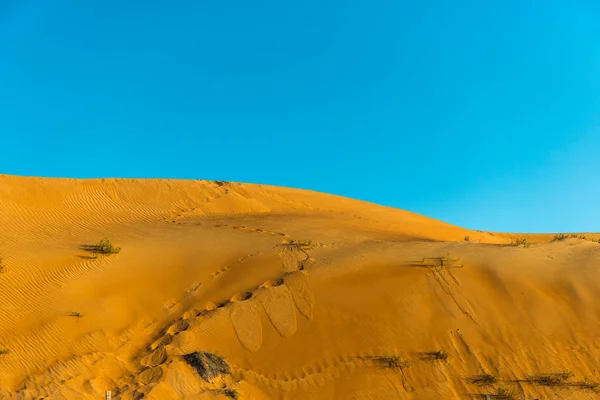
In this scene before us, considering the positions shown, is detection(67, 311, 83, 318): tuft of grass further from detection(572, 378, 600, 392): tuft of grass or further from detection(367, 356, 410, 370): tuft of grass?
detection(572, 378, 600, 392): tuft of grass

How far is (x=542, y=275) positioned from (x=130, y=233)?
12.0 meters

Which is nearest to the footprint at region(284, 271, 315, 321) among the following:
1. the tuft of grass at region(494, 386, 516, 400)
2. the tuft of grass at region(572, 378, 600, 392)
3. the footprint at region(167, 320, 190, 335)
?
the footprint at region(167, 320, 190, 335)

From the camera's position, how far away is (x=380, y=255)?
13.0 m

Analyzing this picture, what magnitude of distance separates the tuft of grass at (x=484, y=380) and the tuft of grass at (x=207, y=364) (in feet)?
15.9

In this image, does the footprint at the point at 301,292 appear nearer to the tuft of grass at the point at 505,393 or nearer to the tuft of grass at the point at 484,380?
the tuft of grass at the point at 484,380

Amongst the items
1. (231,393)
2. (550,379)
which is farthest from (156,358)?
(550,379)

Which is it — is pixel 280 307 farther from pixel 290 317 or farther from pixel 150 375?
pixel 150 375

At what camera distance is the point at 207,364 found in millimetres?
9391

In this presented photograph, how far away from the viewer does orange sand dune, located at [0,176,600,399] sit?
9.21 meters

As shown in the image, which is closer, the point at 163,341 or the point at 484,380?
the point at 484,380

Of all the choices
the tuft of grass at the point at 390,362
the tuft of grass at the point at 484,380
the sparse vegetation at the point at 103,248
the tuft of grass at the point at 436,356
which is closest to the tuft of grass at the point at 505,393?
the tuft of grass at the point at 484,380

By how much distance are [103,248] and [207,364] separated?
211 inches

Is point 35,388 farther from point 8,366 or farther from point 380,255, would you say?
point 380,255

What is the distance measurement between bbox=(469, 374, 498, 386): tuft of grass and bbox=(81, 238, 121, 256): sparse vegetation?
947 cm
